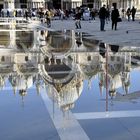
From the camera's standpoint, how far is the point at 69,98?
10.1 m

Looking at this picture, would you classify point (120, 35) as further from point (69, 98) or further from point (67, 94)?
point (69, 98)

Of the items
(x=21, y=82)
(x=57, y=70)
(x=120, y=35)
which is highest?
(x=21, y=82)

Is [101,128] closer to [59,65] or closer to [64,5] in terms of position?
[59,65]

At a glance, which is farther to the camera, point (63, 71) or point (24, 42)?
point (24, 42)

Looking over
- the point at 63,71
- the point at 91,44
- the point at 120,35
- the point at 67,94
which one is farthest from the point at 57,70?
the point at 120,35

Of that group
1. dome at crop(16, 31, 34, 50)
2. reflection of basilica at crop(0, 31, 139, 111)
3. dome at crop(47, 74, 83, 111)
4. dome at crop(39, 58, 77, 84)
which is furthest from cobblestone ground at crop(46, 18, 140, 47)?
dome at crop(47, 74, 83, 111)

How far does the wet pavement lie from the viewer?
7672mm

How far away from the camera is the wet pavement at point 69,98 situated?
7.67 meters

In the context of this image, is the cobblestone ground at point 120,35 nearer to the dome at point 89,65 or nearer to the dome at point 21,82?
the dome at point 89,65

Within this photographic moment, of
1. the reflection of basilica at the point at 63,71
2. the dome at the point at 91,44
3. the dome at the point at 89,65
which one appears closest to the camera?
the reflection of basilica at the point at 63,71

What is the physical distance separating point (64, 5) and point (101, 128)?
119m

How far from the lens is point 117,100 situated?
10.0m

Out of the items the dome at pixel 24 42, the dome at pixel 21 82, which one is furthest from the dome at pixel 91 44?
the dome at pixel 21 82

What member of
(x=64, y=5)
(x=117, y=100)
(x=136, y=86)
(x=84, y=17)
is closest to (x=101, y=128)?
(x=117, y=100)
